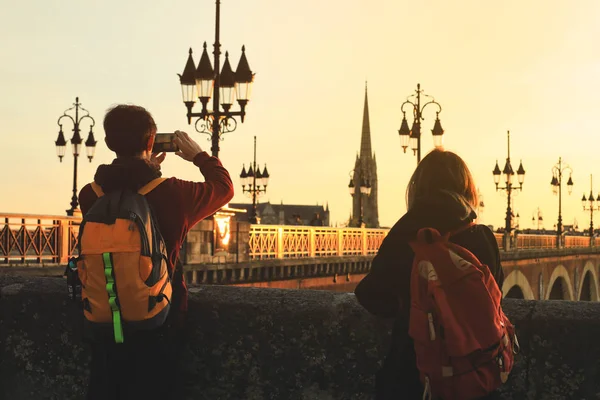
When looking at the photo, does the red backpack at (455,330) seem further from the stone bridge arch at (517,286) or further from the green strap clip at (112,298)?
the stone bridge arch at (517,286)

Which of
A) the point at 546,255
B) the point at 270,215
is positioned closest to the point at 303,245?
the point at 546,255

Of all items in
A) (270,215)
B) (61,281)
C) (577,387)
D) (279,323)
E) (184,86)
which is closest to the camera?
(577,387)

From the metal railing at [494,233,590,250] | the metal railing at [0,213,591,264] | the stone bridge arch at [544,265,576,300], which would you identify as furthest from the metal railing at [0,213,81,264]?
the stone bridge arch at [544,265,576,300]

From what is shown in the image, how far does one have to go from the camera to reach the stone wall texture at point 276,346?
→ 113 inches

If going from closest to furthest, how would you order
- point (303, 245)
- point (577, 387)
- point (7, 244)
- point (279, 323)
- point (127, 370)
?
point (127, 370)
point (577, 387)
point (279, 323)
point (7, 244)
point (303, 245)

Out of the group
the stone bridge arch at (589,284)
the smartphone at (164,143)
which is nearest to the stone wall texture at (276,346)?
the smartphone at (164,143)

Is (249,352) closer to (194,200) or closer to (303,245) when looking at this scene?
(194,200)

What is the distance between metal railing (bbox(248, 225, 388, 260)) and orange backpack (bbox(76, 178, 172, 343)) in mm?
17666

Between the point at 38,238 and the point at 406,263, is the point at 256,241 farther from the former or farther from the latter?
the point at 406,263

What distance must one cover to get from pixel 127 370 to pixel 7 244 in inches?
583

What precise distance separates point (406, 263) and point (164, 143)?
3.68 feet

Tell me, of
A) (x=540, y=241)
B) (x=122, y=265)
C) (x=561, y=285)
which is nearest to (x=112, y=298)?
(x=122, y=265)

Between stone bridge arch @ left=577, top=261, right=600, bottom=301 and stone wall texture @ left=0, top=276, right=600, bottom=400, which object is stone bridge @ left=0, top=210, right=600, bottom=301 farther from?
stone bridge arch @ left=577, top=261, right=600, bottom=301

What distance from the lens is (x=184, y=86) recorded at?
550 inches
